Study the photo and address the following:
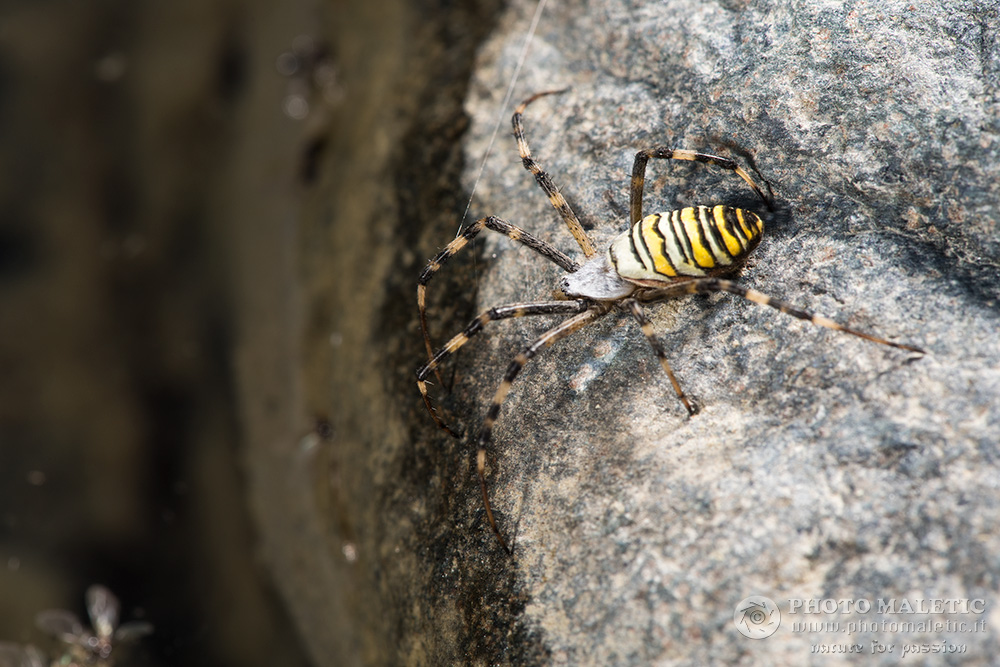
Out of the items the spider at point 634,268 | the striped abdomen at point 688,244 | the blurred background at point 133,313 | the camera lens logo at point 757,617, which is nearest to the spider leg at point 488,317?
the spider at point 634,268

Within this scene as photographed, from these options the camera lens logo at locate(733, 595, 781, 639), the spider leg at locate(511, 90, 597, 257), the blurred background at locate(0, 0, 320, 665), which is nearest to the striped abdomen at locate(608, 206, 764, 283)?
the spider leg at locate(511, 90, 597, 257)

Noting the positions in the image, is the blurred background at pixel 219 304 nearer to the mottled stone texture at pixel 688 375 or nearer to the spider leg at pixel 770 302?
the mottled stone texture at pixel 688 375

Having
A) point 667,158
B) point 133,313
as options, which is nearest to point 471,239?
point 667,158

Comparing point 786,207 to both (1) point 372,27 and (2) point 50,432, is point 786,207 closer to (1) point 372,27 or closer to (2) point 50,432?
(1) point 372,27

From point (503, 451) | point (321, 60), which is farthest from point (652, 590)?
point (321, 60)

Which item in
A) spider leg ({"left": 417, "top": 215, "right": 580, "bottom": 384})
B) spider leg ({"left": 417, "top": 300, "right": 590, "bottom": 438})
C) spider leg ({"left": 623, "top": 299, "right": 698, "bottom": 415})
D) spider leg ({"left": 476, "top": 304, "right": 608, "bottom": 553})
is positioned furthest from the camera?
spider leg ({"left": 417, "top": 215, "right": 580, "bottom": 384})

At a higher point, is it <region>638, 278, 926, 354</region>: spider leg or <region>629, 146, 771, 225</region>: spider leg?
<region>629, 146, 771, 225</region>: spider leg

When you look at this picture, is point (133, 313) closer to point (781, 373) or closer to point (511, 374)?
point (511, 374)

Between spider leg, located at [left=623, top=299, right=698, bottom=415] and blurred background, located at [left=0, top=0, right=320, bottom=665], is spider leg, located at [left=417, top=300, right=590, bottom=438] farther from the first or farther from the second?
blurred background, located at [left=0, top=0, right=320, bottom=665]
